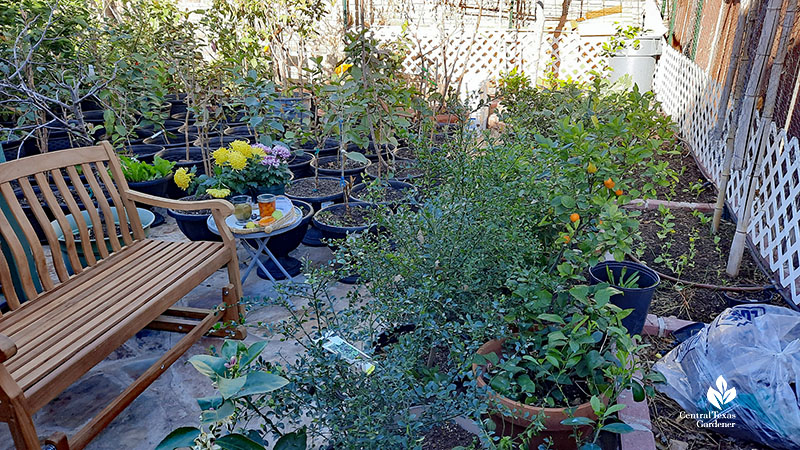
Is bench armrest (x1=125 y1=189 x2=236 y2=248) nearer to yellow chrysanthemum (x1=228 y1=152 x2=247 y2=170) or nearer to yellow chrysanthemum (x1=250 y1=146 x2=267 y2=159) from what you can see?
yellow chrysanthemum (x1=228 y1=152 x2=247 y2=170)

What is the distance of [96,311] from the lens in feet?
6.92

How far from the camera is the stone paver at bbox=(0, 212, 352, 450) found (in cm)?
218

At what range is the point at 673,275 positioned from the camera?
10.3ft

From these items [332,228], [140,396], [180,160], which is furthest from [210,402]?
[180,160]

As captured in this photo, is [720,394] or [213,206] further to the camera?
[213,206]

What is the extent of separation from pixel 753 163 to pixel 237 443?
3348 millimetres

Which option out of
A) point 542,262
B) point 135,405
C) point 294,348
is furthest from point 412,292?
point 135,405

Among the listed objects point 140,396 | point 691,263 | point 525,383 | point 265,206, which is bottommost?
point 140,396

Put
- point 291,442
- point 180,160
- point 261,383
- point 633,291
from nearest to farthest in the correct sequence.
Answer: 1. point 261,383
2. point 291,442
3. point 633,291
4. point 180,160

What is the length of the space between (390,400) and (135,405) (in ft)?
5.09

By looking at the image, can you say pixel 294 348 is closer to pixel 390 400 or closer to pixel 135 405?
pixel 135 405

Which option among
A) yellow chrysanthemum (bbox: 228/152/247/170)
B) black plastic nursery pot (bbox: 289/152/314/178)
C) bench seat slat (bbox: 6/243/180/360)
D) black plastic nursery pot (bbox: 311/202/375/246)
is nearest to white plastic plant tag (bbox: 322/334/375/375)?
bench seat slat (bbox: 6/243/180/360)

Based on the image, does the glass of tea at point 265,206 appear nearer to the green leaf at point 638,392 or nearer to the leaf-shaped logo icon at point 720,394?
the green leaf at point 638,392

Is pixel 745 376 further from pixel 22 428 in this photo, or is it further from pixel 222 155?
pixel 222 155
